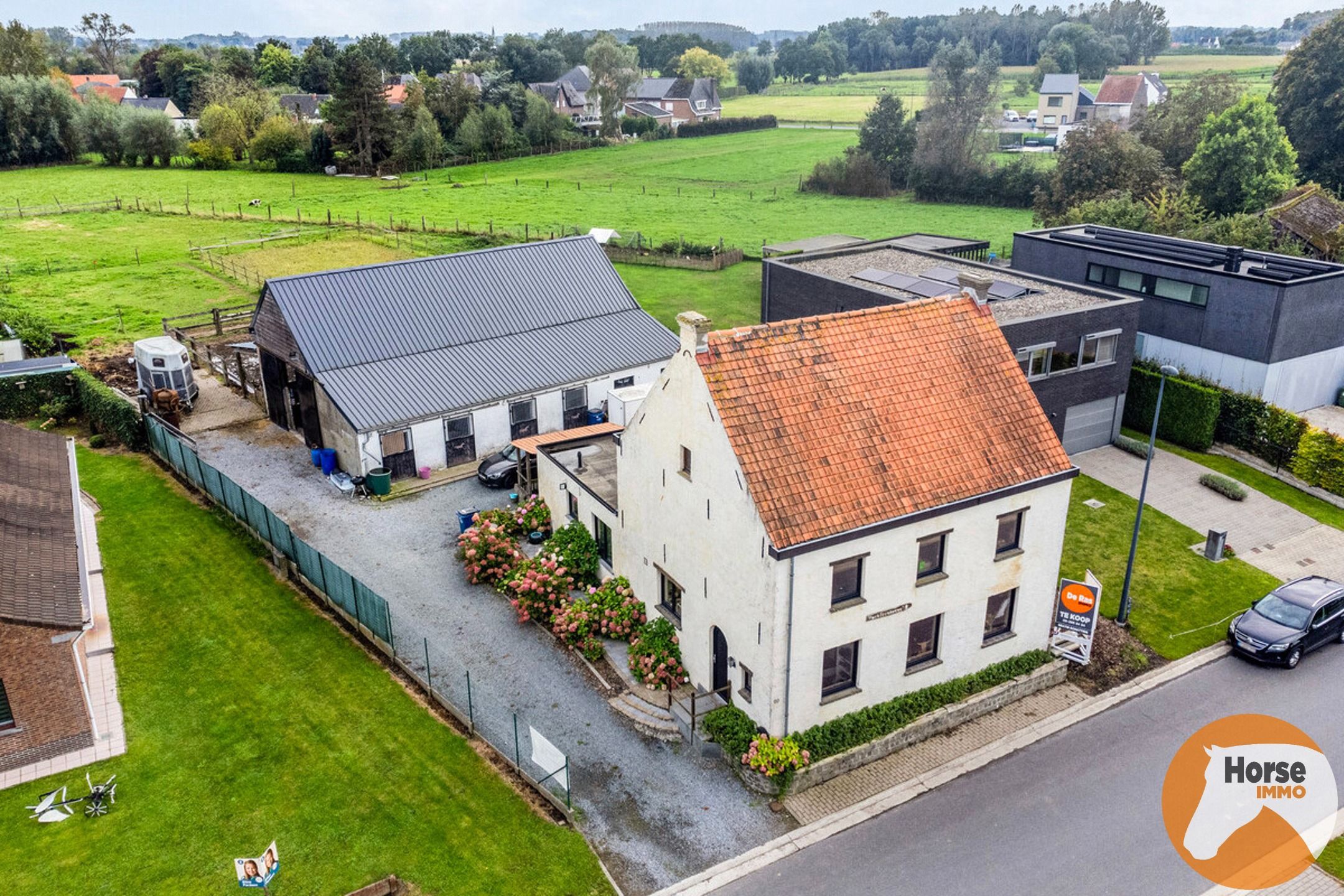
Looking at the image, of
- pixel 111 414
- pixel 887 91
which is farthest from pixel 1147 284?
pixel 887 91

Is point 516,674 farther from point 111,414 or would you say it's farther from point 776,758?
point 111,414

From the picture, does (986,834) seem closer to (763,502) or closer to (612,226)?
(763,502)

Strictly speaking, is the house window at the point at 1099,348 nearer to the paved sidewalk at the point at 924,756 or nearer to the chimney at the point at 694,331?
the paved sidewalk at the point at 924,756

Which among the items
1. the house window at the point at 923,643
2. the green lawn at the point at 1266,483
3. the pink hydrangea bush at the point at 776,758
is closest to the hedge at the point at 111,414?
the pink hydrangea bush at the point at 776,758

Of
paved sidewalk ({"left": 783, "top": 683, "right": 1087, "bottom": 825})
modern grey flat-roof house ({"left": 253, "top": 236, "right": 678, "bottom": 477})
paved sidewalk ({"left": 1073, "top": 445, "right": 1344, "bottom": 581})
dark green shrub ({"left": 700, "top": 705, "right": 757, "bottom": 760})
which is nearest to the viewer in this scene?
paved sidewalk ({"left": 783, "top": 683, "right": 1087, "bottom": 825})

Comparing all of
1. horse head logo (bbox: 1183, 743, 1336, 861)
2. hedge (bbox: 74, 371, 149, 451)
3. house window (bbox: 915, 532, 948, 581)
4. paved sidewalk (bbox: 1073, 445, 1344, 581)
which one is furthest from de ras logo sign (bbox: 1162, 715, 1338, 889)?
hedge (bbox: 74, 371, 149, 451)

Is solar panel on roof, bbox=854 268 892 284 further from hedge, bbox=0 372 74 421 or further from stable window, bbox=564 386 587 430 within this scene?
hedge, bbox=0 372 74 421
